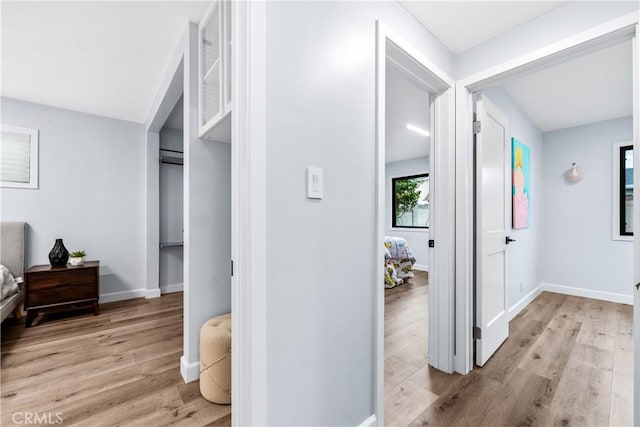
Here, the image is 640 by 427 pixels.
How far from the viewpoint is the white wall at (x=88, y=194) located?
10.4 feet

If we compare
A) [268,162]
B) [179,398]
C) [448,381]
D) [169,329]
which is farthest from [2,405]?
[448,381]

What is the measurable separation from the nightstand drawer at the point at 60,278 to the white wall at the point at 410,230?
5335 mm

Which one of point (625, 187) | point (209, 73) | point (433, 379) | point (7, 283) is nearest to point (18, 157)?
point (7, 283)

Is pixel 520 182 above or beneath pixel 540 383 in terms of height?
above

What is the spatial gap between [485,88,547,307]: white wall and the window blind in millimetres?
4915

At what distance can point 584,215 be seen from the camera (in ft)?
12.3

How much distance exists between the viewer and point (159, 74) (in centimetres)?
258

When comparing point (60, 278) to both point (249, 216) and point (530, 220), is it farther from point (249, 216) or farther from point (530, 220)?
point (530, 220)

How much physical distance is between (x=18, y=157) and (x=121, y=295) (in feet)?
6.41

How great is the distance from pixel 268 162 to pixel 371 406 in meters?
1.28

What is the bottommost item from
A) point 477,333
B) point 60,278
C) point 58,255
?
point 477,333

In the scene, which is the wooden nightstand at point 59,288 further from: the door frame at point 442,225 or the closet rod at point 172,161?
the door frame at point 442,225

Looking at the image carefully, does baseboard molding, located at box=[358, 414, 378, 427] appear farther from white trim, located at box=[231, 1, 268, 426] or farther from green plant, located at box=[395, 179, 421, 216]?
green plant, located at box=[395, 179, 421, 216]

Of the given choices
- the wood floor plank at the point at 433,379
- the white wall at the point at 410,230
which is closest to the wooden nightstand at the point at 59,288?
the wood floor plank at the point at 433,379
